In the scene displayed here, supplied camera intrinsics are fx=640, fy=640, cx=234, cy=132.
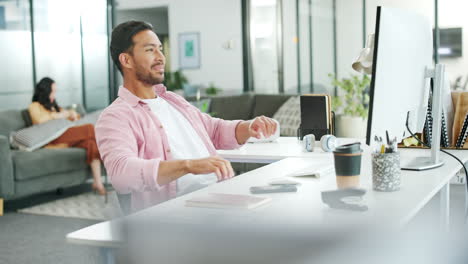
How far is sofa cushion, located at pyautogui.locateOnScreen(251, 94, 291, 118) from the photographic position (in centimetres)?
688

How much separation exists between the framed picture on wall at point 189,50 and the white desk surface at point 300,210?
10773 millimetres

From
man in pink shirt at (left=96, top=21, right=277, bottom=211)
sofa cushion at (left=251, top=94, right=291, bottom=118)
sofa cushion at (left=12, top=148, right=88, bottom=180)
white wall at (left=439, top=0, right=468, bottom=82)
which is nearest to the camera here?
man in pink shirt at (left=96, top=21, right=277, bottom=211)

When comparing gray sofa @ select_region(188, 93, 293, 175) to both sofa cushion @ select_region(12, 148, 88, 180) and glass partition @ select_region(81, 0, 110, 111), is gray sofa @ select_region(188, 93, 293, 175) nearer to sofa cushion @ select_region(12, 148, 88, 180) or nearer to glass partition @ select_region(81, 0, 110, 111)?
glass partition @ select_region(81, 0, 110, 111)

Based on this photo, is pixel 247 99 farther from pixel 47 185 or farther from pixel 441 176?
pixel 441 176

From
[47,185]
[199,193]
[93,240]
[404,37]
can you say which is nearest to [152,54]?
[199,193]

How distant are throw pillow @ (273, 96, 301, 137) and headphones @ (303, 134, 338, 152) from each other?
10.9ft

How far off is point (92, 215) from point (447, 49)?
6307mm

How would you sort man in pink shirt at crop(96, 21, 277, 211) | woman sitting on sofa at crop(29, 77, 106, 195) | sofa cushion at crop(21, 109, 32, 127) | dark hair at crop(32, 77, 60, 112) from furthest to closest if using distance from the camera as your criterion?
sofa cushion at crop(21, 109, 32, 127)
dark hair at crop(32, 77, 60, 112)
woman sitting on sofa at crop(29, 77, 106, 195)
man in pink shirt at crop(96, 21, 277, 211)

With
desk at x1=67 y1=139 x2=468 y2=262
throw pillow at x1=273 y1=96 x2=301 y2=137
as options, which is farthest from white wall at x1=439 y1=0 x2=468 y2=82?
desk at x1=67 y1=139 x2=468 y2=262

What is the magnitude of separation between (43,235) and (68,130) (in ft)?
5.98

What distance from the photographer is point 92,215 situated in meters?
A: 5.12

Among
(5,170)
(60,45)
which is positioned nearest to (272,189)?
(5,170)

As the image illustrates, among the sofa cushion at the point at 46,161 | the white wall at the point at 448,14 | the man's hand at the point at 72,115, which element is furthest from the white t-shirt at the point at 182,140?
the white wall at the point at 448,14

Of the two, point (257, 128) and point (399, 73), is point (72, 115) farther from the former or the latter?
point (399, 73)
